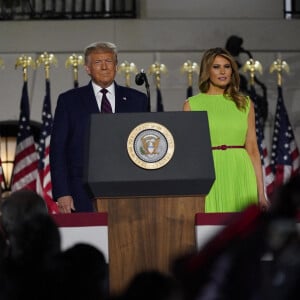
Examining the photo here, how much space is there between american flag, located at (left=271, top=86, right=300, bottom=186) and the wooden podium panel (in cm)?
751

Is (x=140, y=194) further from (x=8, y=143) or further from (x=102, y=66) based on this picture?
(x=8, y=143)

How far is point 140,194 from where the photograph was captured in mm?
5801

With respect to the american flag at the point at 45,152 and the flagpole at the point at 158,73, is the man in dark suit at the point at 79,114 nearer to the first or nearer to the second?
the american flag at the point at 45,152

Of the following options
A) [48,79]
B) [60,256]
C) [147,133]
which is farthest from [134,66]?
[60,256]

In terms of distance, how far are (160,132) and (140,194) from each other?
0.95 feet

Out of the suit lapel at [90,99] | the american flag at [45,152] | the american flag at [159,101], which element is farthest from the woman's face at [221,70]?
the american flag at [159,101]

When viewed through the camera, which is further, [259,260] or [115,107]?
[115,107]

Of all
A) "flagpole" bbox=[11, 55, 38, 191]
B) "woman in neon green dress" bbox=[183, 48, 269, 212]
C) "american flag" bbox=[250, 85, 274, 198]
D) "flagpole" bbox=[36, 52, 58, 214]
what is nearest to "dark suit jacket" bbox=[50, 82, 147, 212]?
"woman in neon green dress" bbox=[183, 48, 269, 212]

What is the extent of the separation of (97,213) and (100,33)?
8.62 meters

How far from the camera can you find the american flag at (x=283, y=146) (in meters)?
13.3

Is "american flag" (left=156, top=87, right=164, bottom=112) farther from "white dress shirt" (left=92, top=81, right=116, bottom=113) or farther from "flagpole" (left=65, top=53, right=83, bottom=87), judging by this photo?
"white dress shirt" (left=92, top=81, right=116, bottom=113)

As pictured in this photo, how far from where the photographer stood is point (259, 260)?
2.95 metres

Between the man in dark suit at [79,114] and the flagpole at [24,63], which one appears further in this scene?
the flagpole at [24,63]

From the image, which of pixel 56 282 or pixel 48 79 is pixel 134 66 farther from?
pixel 56 282
